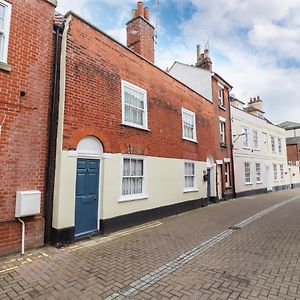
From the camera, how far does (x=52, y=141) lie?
6863mm

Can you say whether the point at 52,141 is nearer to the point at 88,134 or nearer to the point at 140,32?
the point at 88,134

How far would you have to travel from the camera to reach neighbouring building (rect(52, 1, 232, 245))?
704cm

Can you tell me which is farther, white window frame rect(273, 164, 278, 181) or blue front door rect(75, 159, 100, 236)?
white window frame rect(273, 164, 278, 181)

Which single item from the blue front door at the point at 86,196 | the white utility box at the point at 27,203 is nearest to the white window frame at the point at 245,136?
the blue front door at the point at 86,196

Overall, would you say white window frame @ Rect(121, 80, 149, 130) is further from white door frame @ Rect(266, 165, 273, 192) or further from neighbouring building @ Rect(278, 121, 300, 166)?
neighbouring building @ Rect(278, 121, 300, 166)

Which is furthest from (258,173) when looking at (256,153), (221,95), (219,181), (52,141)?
(52,141)

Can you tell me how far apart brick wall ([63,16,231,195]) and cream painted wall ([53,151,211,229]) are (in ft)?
1.40

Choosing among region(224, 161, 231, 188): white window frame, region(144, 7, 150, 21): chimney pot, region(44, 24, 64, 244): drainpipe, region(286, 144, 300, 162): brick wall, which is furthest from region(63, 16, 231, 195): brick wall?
region(286, 144, 300, 162): brick wall

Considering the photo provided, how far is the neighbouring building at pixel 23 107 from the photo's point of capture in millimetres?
5797

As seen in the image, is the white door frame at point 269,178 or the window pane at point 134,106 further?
the white door frame at point 269,178

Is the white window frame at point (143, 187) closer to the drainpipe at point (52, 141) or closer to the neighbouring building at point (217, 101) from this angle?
the drainpipe at point (52, 141)

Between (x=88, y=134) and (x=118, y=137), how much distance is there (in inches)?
53.8

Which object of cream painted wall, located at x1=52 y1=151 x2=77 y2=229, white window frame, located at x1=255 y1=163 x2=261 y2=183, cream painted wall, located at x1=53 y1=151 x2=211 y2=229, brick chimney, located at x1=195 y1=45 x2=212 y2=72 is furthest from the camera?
white window frame, located at x1=255 y1=163 x2=261 y2=183

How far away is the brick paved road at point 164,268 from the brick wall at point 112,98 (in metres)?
3.01
